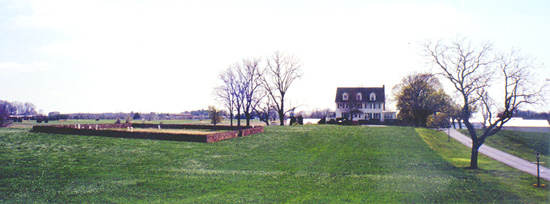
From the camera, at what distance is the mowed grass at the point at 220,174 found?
471 inches

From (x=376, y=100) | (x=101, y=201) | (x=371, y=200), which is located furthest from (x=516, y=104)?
(x=376, y=100)

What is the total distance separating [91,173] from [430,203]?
564 inches

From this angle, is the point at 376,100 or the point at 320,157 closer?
the point at 320,157

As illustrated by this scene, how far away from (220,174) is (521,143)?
51.2 metres

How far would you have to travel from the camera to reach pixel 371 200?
1208cm

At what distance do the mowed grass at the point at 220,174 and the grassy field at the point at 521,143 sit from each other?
2656 cm

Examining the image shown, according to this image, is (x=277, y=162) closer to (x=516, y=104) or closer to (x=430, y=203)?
(x=430, y=203)

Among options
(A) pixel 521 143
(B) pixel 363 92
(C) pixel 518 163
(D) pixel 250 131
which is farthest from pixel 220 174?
(B) pixel 363 92

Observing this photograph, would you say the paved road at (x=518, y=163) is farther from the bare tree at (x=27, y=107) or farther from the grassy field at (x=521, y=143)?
the bare tree at (x=27, y=107)

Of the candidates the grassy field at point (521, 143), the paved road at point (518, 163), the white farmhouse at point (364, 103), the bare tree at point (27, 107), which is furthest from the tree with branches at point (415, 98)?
the bare tree at point (27, 107)

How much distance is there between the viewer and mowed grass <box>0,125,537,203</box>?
471 inches

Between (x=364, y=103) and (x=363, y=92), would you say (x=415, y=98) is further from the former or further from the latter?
(x=363, y=92)

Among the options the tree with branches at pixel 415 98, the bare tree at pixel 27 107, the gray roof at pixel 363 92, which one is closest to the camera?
the tree with branches at pixel 415 98

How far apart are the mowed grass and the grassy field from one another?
26555 millimetres
